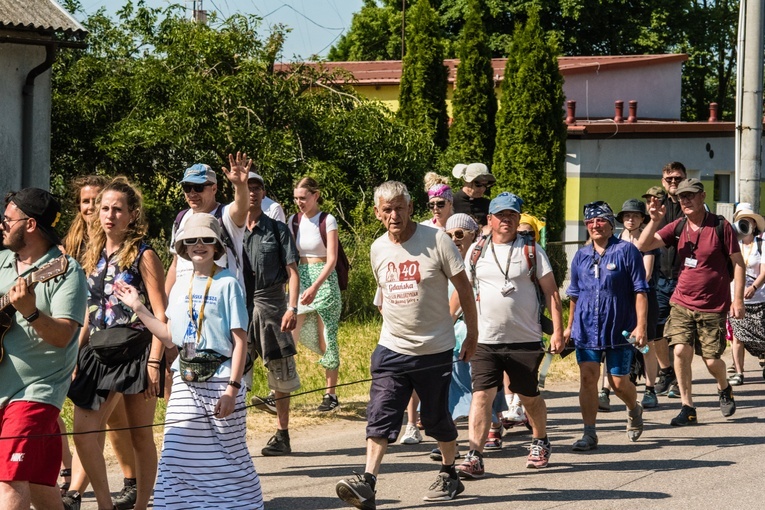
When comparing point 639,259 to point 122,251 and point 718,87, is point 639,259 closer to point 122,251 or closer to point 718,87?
point 122,251

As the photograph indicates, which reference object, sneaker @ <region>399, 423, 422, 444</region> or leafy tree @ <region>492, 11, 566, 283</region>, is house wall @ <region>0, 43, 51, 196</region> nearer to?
sneaker @ <region>399, 423, 422, 444</region>

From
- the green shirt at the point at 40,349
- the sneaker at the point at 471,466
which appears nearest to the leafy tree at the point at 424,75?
the sneaker at the point at 471,466

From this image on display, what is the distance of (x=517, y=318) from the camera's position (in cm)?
840

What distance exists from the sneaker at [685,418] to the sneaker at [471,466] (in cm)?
280

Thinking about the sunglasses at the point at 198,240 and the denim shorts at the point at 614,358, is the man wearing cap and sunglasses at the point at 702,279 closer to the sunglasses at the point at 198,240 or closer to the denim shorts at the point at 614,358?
the denim shorts at the point at 614,358

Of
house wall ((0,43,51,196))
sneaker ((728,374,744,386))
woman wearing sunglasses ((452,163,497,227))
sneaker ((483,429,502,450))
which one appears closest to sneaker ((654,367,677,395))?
sneaker ((728,374,744,386))

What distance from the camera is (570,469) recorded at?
8.53 meters

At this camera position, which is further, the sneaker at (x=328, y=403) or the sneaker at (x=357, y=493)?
the sneaker at (x=328, y=403)

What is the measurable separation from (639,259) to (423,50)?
18371 mm

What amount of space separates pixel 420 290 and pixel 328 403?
3.50 m

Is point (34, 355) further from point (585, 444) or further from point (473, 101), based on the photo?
point (473, 101)

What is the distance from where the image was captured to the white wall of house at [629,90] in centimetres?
3148

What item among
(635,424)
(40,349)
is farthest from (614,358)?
(40,349)

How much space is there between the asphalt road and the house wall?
7610 mm
